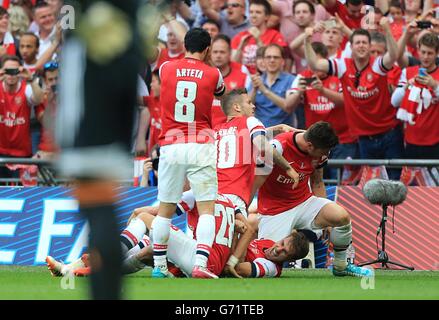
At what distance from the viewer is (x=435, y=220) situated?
14141 mm

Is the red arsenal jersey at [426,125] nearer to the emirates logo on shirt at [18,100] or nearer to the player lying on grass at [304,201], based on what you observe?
the player lying on grass at [304,201]

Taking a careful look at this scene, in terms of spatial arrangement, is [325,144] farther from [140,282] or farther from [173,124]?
[140,282]

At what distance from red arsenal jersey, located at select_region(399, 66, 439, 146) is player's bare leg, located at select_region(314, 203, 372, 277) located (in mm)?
3404

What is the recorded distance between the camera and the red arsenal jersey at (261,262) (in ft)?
38.7

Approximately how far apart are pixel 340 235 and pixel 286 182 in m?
0.87

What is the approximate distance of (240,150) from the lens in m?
12.6

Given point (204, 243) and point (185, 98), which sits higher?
point (185, 98)

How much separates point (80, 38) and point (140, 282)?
5525mm

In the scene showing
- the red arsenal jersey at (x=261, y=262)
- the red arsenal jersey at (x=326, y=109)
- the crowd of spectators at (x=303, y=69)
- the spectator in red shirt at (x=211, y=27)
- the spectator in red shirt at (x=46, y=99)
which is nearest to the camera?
the red arsenal jersey at (x=261, y=262)

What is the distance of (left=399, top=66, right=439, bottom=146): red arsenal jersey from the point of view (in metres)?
15.3

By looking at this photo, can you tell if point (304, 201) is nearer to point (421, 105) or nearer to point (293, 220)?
point (293, 220)

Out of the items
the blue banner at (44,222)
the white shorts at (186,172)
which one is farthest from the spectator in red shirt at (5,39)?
the white shorts at (186,172)

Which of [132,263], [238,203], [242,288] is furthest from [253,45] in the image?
[242,288]
